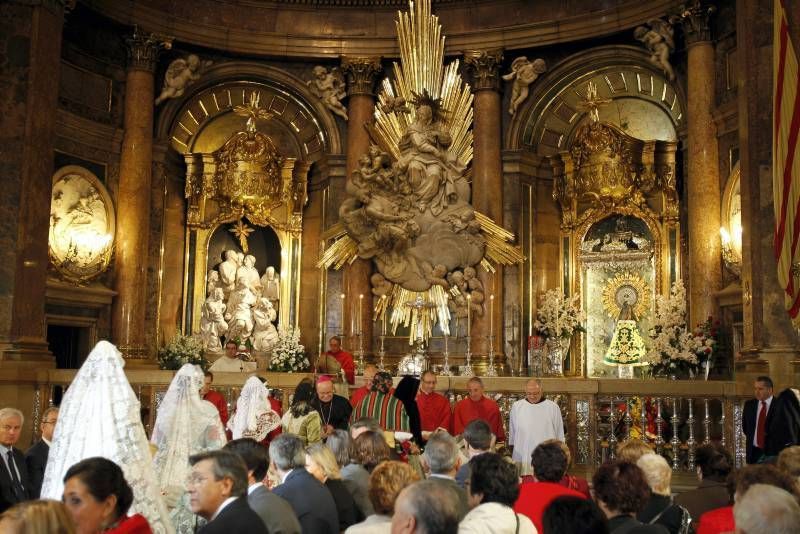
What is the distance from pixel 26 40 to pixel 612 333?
11.4m

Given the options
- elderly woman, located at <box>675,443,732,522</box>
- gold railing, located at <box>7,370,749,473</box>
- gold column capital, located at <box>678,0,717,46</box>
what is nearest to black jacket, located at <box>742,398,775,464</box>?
gold railing, located at <box>7,370,749,473</box>

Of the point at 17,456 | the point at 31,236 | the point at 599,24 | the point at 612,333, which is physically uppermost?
the point at 599,24

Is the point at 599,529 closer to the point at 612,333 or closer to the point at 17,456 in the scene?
the point at 17,456

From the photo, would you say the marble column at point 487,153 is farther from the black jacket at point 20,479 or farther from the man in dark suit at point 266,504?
the man in dark suit at point 266,504

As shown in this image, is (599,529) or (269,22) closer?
(599,529)

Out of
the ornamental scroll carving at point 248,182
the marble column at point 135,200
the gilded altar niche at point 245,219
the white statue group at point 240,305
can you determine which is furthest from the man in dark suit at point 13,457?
the ornamental scroll carving at point 248,182

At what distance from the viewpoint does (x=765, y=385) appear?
10.1 m

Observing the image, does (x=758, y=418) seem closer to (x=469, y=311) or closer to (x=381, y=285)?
(x=469, y=311)

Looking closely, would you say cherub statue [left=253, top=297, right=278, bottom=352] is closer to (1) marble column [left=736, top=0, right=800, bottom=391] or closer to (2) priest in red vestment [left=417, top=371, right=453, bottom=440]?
(2) priest in red vestment [left=417, top=371, right=453, bottom=440]

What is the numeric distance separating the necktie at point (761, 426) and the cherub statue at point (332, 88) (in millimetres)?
11460

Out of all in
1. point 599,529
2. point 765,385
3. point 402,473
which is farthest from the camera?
point 765,385

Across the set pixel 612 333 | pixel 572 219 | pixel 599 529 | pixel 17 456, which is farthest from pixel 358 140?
pixel 599 529

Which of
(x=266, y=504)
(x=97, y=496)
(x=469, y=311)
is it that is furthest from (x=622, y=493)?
(x=469, y=311)

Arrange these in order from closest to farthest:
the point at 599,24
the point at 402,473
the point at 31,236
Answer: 1. the point at 402,473
2. the point at 31,236
3. the point at 599,24
